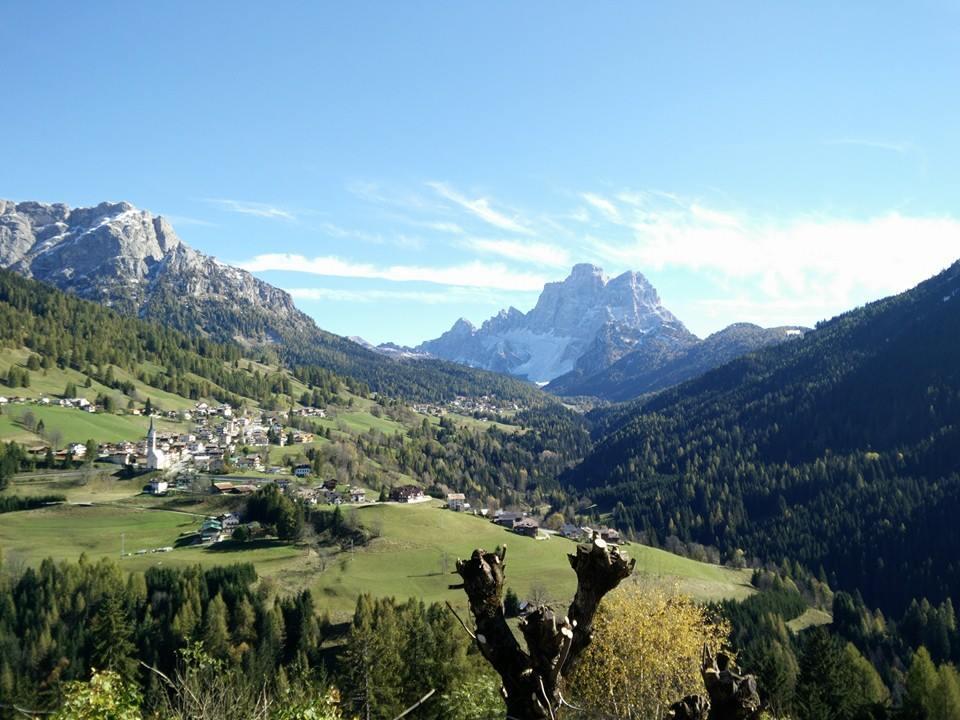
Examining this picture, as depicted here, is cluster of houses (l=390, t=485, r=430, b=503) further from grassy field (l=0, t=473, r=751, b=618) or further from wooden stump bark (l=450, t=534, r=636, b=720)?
wooden stump bark (l=450, t=534, r=636, b=720)

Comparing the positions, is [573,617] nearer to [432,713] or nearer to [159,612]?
[432,713]

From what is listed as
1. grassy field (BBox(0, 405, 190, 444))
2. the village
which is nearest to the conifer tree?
the village

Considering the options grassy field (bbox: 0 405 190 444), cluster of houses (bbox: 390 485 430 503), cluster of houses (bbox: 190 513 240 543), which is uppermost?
grassy field (bbox: 0 405 190 444)

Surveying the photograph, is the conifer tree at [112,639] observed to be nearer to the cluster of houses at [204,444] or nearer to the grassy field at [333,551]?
the grassy field at [333,551]

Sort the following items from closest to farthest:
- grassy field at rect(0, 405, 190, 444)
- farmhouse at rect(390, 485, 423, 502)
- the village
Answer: the village
farmhouse at rect(390, 485, 423, 502)
grassy field at rect(0, 405, 190, 444)

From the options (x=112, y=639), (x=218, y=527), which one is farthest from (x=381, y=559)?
(x=112, y=639)

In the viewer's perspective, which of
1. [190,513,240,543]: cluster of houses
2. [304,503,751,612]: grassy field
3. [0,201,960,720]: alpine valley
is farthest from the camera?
[190,513,240,543]: cluster of houses

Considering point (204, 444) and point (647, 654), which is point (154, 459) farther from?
point (647, 654)

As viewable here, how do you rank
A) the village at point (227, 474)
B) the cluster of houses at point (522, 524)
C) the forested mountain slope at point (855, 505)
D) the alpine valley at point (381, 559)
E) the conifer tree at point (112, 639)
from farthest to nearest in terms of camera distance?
the forested mountain slope at point (855, 505) < the cluster of houses at point (522, 524) < the village at point (227, 474) < the conifer tree at point (112, 639) < the alpine valley at point (381, 559)

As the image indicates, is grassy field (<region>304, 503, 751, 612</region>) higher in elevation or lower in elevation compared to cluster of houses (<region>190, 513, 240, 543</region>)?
lower

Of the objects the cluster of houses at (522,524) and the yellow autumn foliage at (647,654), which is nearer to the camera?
the yellow autumn foliage at (647,654)

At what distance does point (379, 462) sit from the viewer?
587 feet

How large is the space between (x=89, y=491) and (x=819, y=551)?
475 ft

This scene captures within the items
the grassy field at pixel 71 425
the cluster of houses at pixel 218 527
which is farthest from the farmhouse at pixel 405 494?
the grassy field at pixel 71 425
